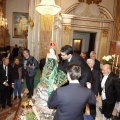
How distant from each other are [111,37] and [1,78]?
6.53 meters

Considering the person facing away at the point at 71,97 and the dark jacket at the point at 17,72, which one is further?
the dark jacket at the point at 17,72

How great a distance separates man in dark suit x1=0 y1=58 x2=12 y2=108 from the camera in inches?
203

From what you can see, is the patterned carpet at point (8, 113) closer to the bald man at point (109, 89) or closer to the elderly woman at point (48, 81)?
the elderly woman at point (48, 81)

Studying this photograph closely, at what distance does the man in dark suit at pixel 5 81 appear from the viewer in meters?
5.15

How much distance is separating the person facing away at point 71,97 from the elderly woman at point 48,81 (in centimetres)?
96

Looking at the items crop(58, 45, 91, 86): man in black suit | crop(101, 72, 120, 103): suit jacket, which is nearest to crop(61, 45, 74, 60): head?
crop(58, 45, 91, 86): man in black suit

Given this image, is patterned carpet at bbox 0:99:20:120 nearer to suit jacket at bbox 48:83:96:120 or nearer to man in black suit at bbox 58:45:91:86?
man in black suit at bbox 58:45:91:86

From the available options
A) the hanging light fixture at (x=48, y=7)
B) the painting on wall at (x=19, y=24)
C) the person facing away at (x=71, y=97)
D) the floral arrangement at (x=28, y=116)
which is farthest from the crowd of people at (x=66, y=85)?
the painting on wall at (x=19, y=24)

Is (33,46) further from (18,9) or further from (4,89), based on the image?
(18,9)

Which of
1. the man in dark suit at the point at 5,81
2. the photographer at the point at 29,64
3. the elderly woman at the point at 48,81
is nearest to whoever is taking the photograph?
the elderly woman at the point at 48,81

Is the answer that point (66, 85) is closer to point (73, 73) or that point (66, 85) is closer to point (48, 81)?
point (48, 81)

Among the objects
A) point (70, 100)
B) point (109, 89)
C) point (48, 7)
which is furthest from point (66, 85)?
→ point (48, 7)

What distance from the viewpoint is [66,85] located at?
3023 millimetres

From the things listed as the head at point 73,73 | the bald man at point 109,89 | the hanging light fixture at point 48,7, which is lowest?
the bald man at point 109,89
